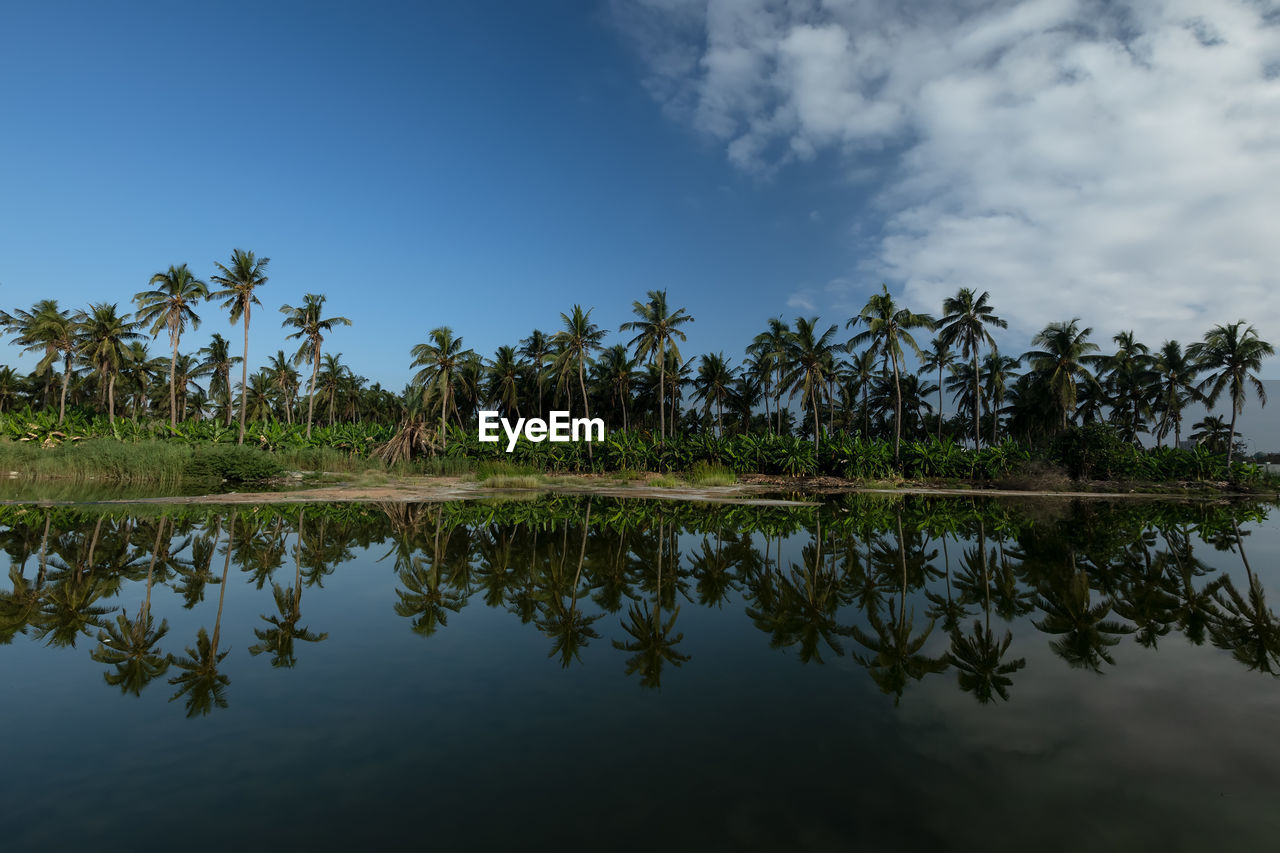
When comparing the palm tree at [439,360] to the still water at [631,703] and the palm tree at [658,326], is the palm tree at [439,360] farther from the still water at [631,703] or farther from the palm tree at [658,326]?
the still water at [631,703]

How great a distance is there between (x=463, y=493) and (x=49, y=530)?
46.7 ft

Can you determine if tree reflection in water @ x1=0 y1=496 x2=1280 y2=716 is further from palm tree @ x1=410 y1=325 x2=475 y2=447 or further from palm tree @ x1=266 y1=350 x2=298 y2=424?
palm tree @ x1=266 y1=350 x2=298 y2=424

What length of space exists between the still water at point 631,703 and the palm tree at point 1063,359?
39177 mm

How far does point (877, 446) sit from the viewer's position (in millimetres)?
38688

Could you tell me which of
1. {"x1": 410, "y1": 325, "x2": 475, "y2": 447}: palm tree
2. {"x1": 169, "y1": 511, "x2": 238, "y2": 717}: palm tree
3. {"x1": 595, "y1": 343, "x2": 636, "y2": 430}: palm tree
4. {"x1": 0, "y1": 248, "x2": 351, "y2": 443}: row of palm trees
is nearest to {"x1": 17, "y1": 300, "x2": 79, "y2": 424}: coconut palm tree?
{"x1": 0, "y1": 248, "x2": 351, "y2": 443}: row of palm trees

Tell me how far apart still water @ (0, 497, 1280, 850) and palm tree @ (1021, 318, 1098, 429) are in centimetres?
3918

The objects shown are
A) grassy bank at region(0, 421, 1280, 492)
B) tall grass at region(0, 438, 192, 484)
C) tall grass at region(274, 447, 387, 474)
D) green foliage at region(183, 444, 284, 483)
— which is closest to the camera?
tall grass at region(0, 438, 192, 484)

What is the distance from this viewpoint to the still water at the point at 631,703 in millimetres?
3281

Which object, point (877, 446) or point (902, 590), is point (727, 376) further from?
point (902, 590)

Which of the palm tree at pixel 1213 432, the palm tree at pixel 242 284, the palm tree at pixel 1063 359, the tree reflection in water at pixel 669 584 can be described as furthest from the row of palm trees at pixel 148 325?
the palm tree at pixel 1213 432

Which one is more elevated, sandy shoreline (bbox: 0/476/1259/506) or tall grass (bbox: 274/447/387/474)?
tall grass (bbox: 274/447/387/474)

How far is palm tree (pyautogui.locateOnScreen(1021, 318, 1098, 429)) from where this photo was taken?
4384 centimetres

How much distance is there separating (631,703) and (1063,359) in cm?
5001

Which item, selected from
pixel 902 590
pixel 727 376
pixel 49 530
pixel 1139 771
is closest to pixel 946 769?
pixel 1139 771
